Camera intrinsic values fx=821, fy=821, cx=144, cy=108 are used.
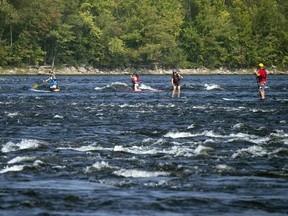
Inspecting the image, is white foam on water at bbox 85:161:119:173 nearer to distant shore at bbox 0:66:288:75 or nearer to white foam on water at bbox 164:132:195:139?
white foam on water at bbox 164:132:195:139

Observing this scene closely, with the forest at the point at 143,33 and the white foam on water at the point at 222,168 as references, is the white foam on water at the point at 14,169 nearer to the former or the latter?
the white foam on water at the point at 222,168

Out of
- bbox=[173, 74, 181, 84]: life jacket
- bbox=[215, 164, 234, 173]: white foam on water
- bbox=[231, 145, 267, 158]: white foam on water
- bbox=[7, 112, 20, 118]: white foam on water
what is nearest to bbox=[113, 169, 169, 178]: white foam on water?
bbox=[215, 164, 234, 173]: white foam on water

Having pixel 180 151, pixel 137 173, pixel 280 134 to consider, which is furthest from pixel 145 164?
pixel 280 134

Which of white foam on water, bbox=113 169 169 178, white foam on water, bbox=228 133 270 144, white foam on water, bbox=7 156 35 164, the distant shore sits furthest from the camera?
the distant shore

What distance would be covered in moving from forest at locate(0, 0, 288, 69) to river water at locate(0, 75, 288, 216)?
98247 mm

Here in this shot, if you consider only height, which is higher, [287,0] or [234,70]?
[287,0]

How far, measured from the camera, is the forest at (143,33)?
5344 inches

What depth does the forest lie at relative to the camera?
136 meters

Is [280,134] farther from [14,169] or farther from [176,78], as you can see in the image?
[176,78]

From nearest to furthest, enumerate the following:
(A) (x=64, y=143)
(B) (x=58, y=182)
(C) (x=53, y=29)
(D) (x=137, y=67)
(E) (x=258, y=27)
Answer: (B) (x=58, y=182) → (A) (x=64, y=143) → (C) (x=53, y=29) → (D) (x=137, y=67) → (E) (x=258, y=27)

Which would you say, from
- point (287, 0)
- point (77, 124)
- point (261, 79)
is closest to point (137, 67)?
point (287, 0)

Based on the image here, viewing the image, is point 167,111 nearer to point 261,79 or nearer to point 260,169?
point 261,79

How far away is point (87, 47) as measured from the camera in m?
146

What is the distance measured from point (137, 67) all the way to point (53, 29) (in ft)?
59.2
